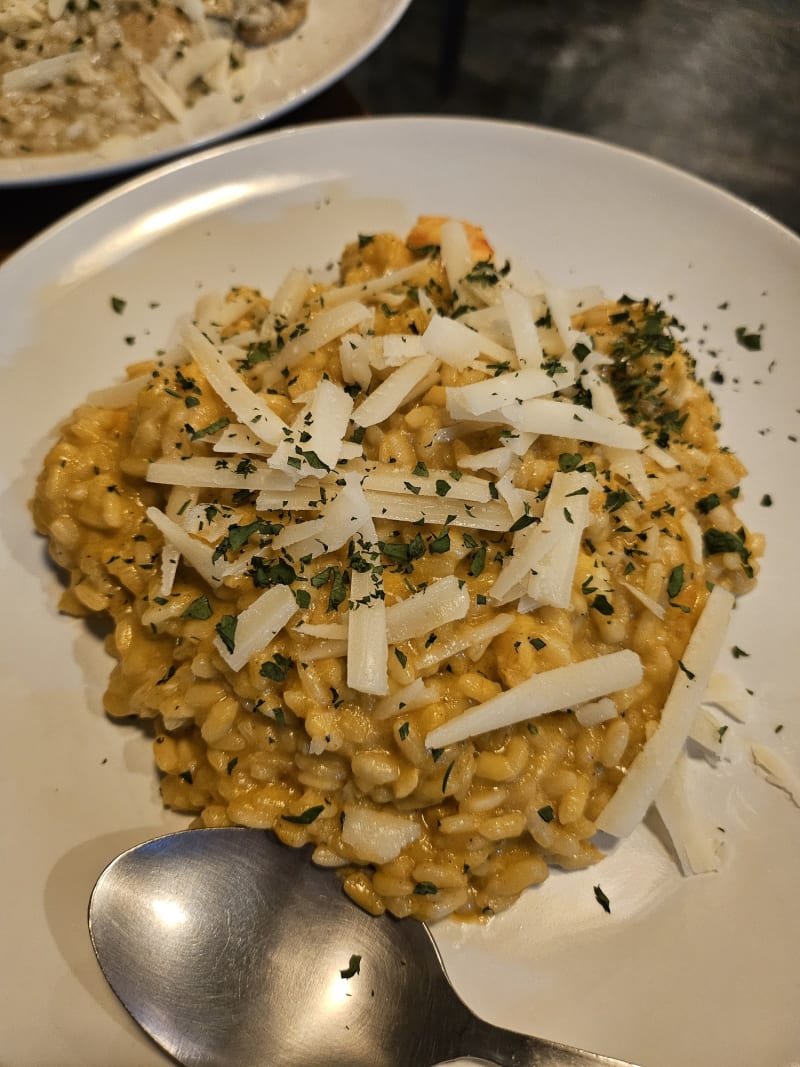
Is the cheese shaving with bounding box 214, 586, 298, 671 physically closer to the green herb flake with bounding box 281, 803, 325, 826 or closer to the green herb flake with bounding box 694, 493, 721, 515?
the green herb flake with bounding box 281, 803, 325, 826

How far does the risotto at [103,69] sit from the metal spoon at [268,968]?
2.95m

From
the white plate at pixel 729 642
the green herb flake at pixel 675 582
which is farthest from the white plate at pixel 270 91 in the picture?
the green herb flake at pixel 675 582

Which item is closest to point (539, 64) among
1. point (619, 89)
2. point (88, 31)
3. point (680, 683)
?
point (619, 89)

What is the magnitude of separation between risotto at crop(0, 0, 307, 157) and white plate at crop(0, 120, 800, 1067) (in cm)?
77

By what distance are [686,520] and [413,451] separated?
81 centimetres

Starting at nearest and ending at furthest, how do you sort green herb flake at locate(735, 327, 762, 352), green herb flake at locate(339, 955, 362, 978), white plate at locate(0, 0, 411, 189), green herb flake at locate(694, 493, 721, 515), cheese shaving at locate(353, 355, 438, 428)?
green herb flake at locate(339, 955, 362, 978)
cheese shaving at locate(353, 355, 438, 428)
green herb flake at locate(694, 493, 721, 515)
green herb flake at locate(735, 327, 762, 352)
white plate at locate(0, 0, 411, 189)

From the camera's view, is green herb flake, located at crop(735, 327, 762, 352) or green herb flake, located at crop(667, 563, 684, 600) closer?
green herb flake, located at crop(667, 563, 684, 600)

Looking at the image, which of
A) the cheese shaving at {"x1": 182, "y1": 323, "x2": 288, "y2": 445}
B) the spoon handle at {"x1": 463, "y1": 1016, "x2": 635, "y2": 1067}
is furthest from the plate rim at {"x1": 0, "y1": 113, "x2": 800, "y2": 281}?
the spoon handle at {"x1": 463, "y1": 1016, "x2": 635, "y2": 1067}

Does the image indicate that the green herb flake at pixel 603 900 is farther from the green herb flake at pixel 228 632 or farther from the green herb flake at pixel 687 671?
the green herb flake at pixel 228 632

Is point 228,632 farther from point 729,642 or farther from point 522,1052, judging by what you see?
point 729,642

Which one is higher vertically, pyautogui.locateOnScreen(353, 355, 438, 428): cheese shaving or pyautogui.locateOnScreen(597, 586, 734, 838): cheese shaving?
pyautogui.locateOnScreen(353, 355, 438, 428): cheese shaving

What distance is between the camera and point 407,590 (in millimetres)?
1920

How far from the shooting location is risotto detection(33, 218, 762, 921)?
6.05ft

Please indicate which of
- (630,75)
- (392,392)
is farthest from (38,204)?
(630,75)
